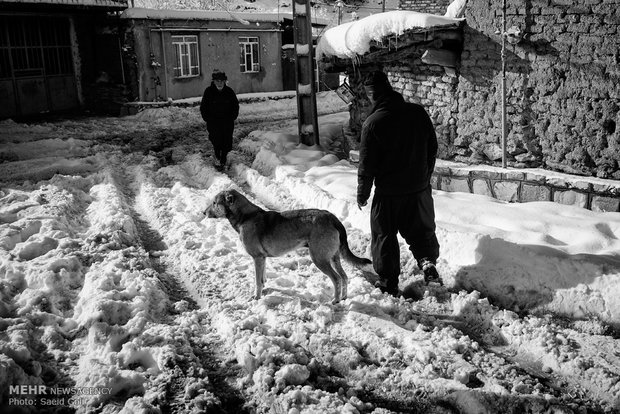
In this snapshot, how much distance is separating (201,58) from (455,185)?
15460 mm

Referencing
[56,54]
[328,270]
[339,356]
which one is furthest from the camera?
[56,54]

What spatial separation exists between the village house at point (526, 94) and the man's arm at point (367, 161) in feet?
11.5

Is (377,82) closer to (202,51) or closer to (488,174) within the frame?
(488,174)

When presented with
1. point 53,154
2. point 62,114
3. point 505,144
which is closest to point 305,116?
point 505,144

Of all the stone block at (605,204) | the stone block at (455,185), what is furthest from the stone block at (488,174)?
the stone block at (605,204)

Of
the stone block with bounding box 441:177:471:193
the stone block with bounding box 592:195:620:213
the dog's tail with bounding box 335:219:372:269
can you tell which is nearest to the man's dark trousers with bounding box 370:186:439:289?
the dog's tail with bounding box 335:219:372:269

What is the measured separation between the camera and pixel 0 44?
55.8 feet

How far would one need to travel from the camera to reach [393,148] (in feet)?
15.5

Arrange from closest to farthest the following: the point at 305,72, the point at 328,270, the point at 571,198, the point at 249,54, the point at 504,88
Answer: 1. the point at 328,270
2. the point at 571,198
3. the point at 504,88
4. the point at 305,72
5. the point at 249,54

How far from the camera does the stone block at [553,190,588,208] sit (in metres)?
6.73

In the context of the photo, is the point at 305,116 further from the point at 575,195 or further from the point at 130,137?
the point at 575,195

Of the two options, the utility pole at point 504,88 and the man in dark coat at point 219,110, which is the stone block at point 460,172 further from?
the man in dark coat at point 219,110

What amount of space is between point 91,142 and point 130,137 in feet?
4.21

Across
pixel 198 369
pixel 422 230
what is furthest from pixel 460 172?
pixel 198 369
